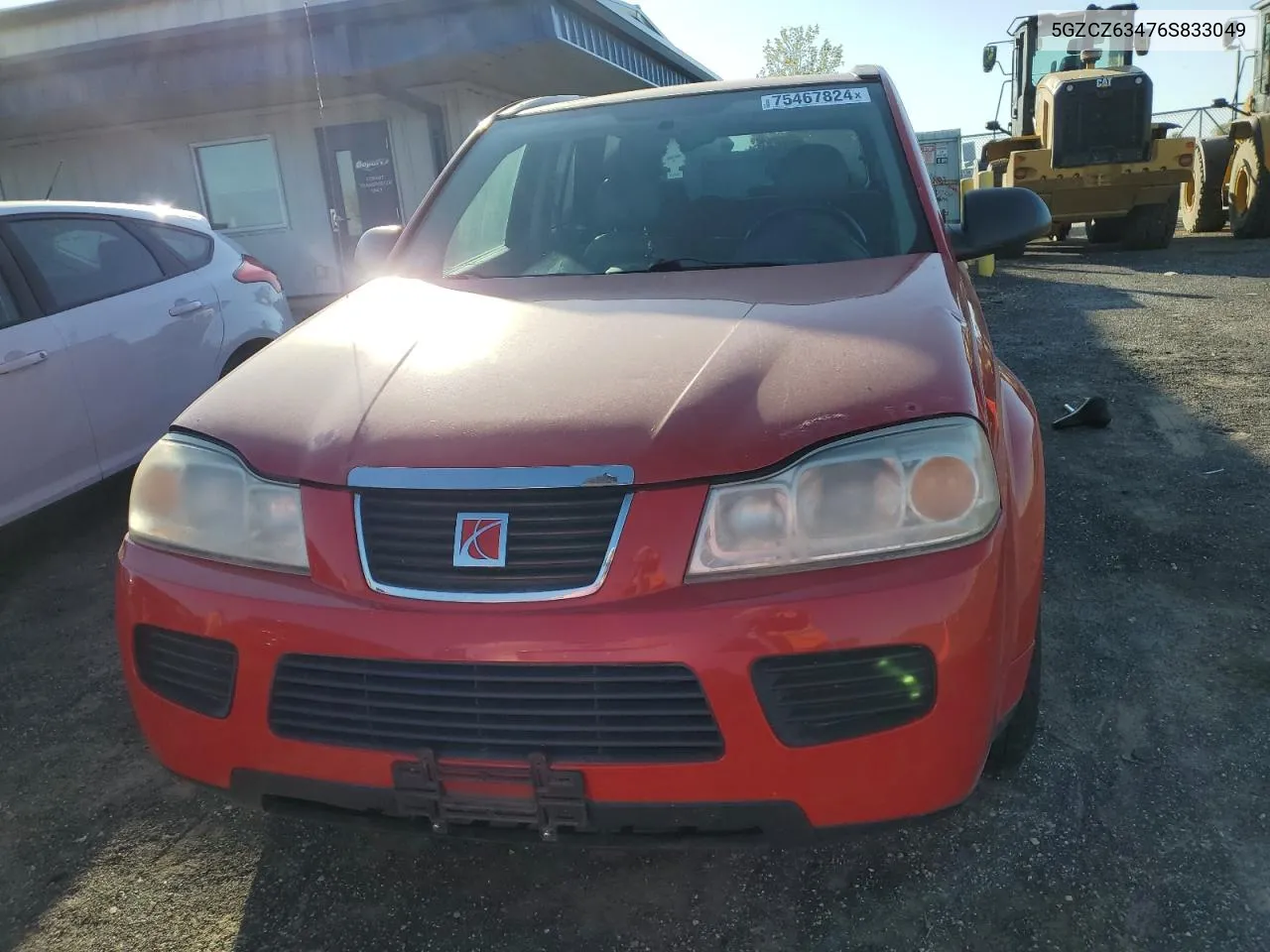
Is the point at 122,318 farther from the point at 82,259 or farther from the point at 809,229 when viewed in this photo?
A: the point at 809,229

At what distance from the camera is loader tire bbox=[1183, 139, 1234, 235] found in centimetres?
1295

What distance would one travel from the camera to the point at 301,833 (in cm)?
225

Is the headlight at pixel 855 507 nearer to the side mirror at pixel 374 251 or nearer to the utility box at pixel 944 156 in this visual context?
the side mirror at pixel 374 251

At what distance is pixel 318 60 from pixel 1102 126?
31.1 feet

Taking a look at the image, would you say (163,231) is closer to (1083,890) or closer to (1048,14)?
(1083,890)

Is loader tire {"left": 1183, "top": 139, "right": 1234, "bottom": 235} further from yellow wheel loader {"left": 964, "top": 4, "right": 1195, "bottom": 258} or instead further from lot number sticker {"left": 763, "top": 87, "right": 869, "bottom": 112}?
lot number sticker {"left": 763, "top": 87, "right": 869, "bottom": 112}

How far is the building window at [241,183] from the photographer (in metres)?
12.1

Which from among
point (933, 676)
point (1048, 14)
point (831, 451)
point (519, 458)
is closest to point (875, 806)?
point (933, 676)

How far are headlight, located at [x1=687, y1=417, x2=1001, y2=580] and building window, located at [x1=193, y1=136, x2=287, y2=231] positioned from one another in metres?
12.0

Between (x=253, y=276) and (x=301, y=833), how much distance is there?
11.6 ft

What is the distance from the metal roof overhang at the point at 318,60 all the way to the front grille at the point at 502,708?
8.41 meters

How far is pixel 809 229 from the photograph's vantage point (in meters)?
2.59

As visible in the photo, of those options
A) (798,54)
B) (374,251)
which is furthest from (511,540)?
(798,54)

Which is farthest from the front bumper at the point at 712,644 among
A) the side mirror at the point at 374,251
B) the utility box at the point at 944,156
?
the utility box at the point at 944,156
